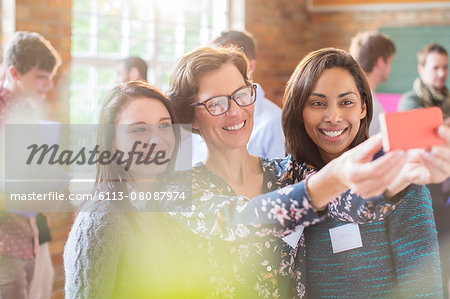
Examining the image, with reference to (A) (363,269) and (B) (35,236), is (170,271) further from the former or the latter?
(B) (35,236)

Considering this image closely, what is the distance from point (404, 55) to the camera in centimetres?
572

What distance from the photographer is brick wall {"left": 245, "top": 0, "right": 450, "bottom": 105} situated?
5.49 m

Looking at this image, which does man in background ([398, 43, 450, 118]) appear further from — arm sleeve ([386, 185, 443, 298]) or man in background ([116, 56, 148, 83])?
arm sleeve ([386, 185, 443, 298])

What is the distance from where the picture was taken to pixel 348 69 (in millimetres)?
1309

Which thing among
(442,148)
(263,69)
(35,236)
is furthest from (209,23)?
(442,148)

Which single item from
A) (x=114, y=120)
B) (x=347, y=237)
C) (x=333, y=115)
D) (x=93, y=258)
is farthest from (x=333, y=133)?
(x=93, y=258)

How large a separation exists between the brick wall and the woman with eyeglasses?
4177 mm

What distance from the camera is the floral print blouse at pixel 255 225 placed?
99 cm

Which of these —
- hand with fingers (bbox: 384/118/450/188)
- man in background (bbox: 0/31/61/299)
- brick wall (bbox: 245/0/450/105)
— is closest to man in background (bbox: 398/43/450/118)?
brick wall (bbox: 245/0/450/105)

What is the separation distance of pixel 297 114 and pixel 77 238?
63 centimetres

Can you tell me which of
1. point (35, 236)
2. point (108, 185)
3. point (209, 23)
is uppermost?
point (209, 23)

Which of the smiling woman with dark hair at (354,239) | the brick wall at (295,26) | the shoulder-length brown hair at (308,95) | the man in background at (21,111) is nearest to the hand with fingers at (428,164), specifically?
the smiling woman with dark hair at (354,239)

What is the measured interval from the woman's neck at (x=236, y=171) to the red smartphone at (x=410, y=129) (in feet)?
1.64

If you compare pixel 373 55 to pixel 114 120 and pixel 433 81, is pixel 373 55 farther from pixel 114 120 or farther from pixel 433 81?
pixel 114 120
